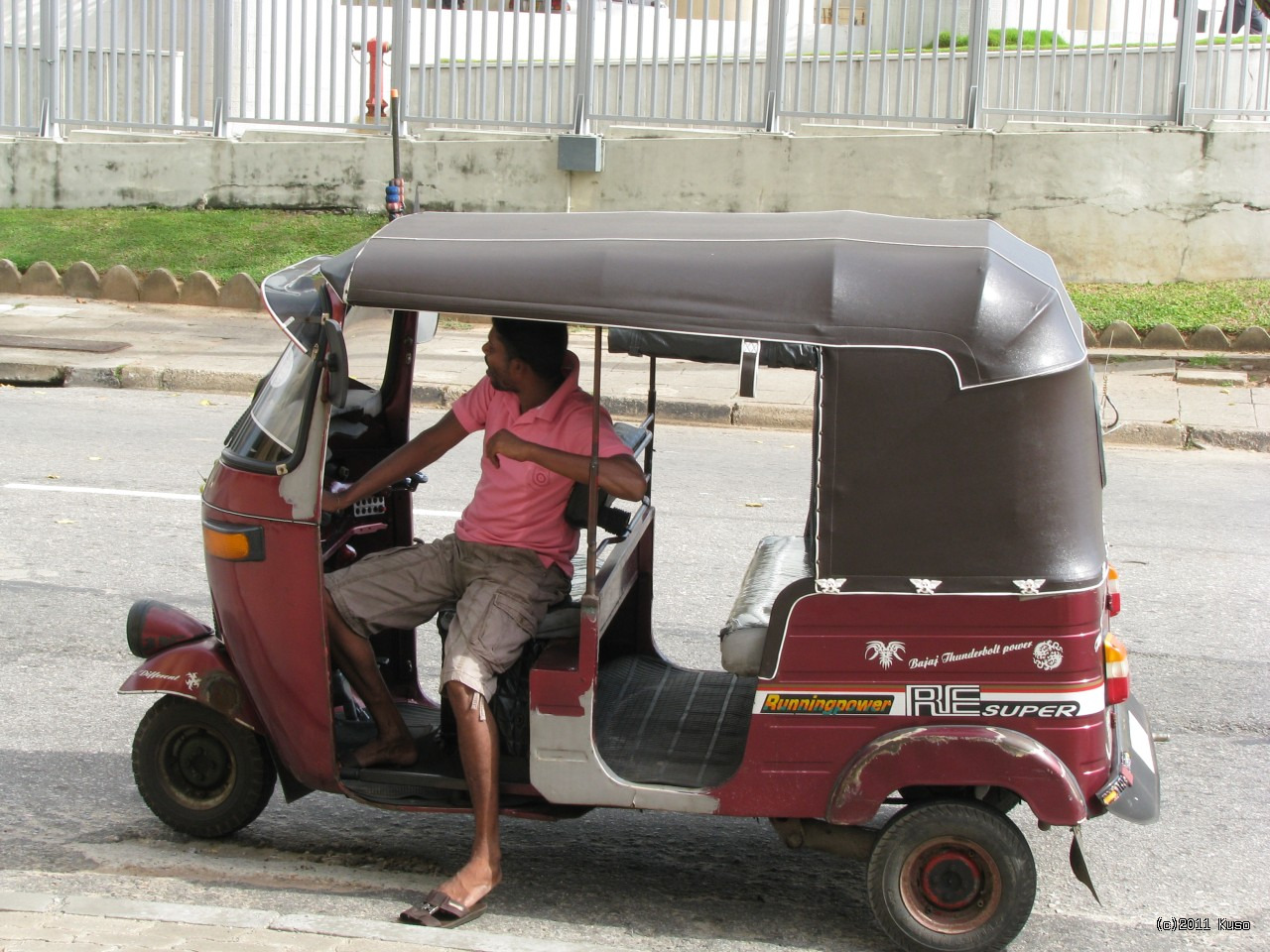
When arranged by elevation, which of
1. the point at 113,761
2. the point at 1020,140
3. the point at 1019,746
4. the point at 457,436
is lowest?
the point at 113,761

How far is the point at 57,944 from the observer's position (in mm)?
3305

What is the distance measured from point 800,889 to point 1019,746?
0.90 metres

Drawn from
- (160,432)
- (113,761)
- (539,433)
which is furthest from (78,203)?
(539,433)

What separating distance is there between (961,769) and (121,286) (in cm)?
1272

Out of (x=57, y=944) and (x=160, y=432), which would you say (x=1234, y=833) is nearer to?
(x=57, y=944)

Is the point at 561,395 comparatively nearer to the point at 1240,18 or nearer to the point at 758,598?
the point at 758,598

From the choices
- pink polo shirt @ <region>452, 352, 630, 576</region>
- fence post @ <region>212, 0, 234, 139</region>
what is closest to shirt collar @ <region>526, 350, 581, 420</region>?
pink polo shirt @ <region>452, 352, 630, 576</region>

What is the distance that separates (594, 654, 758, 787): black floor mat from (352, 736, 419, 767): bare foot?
54 centimetres

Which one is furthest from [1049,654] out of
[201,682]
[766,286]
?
[201,682]

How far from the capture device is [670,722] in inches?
168

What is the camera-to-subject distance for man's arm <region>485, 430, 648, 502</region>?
12.5 feet

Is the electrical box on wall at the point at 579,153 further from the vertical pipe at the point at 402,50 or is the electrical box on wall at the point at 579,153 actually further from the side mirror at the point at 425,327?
the side mirror at the point at 425,327

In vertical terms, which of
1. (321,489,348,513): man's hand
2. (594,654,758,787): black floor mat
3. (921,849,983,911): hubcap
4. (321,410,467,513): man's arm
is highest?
(321,410,467,513): man's arm

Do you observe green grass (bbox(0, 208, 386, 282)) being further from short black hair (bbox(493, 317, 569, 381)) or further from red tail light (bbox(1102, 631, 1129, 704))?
red tail light (bbox(1102, 631, 1129, 704))
